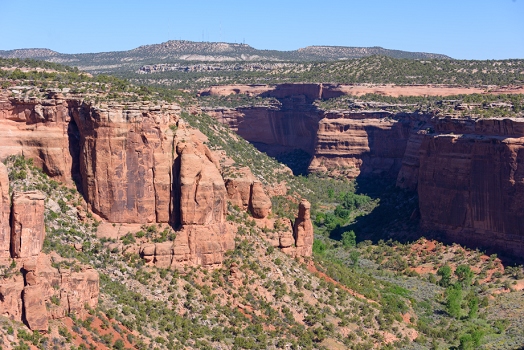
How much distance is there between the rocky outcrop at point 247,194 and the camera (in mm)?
66938

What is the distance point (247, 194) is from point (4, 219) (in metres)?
22.2

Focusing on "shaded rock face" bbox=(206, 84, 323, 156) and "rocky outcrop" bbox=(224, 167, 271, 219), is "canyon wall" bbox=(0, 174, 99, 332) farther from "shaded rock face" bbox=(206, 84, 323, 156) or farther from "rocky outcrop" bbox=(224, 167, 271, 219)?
"shaded rock face" bbox=(206, 84, 323, 156)

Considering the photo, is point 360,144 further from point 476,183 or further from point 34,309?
point 34,309

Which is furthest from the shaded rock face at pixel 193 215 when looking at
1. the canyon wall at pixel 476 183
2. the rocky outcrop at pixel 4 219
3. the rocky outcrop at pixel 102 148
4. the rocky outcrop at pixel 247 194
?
the canyon wall at pixel 476 183

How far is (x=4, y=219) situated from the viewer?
158 ft

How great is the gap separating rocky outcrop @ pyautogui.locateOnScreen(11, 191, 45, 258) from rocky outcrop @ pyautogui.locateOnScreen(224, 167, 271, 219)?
64.4 feet

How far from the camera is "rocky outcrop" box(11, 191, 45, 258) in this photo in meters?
48.3

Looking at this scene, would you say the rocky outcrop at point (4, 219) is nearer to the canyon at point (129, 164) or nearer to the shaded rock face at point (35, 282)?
the shaded rock face at point (35, 282)

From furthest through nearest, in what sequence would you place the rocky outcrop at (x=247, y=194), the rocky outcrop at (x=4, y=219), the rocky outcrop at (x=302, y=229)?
the rocky outcrop at (x=302, y=229)
the rocky outcrop at (x=247, y=194)
the rocky outcrop at (x=4, y=219)

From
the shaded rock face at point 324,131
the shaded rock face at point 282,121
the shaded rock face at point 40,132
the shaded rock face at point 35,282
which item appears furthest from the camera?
the shaded rock face at point 282,121

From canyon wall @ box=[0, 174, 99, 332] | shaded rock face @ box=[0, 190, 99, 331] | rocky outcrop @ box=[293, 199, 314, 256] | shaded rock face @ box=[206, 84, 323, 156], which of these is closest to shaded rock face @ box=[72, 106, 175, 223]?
shaded rock face @ box=[0, 190, 99, 331]

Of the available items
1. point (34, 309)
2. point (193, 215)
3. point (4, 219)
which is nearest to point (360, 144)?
point (193, 215)

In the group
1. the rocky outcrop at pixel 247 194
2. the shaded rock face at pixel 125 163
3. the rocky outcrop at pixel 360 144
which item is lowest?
the rocky outcrop at pixel 360 144

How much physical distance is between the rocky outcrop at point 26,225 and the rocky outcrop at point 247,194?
19620 mm
